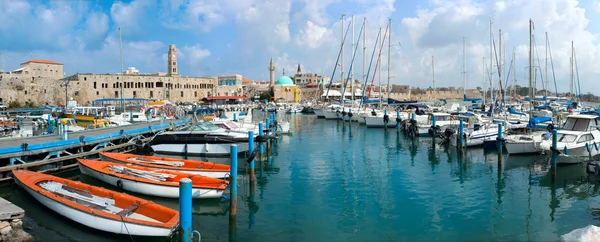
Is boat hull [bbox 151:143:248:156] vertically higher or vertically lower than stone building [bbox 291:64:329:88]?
lower

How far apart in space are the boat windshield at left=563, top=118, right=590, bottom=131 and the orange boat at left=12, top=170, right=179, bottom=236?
2193 cm

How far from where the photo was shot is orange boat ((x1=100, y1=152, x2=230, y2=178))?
55.7 ft

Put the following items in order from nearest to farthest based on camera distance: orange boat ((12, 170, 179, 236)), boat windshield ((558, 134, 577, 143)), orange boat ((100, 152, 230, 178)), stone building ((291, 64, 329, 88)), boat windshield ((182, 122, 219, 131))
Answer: orange boat ((12, 170, 179, 236)) < orange boat ((100, 152, 230, 178)) < boat windshield ((558, 134, 577, 143)) < boat windshield ((182, 122, 219, 131)) < stone building ((291, 64, 329, 88))

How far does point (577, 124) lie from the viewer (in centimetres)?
2266

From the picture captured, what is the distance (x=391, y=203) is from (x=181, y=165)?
9.05 meters

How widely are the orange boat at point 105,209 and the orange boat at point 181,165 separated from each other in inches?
165

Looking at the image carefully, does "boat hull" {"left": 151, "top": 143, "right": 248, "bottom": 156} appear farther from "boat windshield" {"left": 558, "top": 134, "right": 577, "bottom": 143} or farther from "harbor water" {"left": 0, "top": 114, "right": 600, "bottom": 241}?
"boat windshield" {"left": 558, "top": 134, "right": 577, "bottom": 143}

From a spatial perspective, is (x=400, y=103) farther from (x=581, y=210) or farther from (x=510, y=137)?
(x=581, y=210)

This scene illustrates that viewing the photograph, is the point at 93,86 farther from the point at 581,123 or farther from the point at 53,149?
the point at 581,123

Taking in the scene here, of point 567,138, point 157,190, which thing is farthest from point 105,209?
point 567,138

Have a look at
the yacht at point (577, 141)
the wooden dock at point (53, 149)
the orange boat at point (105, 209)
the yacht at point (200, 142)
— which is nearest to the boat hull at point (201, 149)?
the yacht at point (200, 142)

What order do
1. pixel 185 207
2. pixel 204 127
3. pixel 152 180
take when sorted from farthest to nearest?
pixel 204 127, pixel 152 180, pixel 185 207

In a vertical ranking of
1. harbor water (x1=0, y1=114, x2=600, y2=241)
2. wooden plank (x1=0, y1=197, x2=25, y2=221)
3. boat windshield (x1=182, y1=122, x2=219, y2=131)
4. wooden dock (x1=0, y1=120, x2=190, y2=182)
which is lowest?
harbor water (x1=0, y1=114, x2=600, y2=241)

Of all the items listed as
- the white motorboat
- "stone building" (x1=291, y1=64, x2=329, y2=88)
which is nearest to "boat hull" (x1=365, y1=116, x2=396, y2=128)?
the white motorboat
